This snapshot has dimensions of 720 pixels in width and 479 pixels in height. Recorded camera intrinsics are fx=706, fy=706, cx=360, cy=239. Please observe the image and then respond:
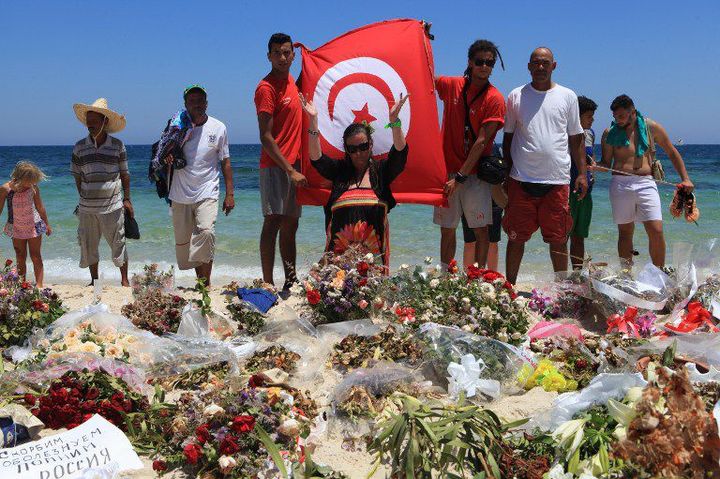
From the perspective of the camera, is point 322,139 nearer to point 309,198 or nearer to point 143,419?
point 309,198

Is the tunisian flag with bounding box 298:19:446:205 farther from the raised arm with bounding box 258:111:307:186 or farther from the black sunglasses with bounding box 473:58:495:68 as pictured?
the black sunglasses with bounding box 473:58:495:68

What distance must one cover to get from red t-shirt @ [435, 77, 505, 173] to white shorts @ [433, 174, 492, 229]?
14cm

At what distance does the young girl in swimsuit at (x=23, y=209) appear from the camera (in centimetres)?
709

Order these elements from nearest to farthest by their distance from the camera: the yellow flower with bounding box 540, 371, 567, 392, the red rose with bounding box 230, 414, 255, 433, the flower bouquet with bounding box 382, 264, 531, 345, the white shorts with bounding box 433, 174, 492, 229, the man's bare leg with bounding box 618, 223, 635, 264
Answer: the red rose with bounding box 230, 414, 255, 433
the yellow flower with bounding box 540, 371, 567, 392
the flower bouquet with bounding box 382, 264, 531, 345
the white shorts with bounding box 433, 174, 492, 229
the man's bare leg with bounding box 618, 223, 635, 264

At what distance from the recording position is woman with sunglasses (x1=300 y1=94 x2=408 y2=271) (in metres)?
5.18

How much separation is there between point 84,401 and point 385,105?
3278mm

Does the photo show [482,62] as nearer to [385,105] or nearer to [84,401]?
[385,105]

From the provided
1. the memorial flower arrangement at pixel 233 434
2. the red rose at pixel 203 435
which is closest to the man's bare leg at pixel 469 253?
the memorial flower arrangement at pixel 233 434

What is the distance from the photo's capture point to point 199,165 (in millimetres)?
6219

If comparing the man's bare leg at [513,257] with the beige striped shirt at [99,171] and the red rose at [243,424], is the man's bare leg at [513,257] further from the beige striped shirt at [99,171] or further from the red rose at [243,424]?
the beige striped shirt at [99,171]

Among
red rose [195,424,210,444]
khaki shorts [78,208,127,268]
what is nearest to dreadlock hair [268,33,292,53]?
khaki shorts [78,208,127,268]

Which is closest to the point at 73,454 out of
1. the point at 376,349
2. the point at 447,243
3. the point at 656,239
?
the point at 376,349

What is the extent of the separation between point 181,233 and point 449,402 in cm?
349

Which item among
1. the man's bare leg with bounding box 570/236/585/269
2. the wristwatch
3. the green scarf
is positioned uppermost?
the green scarf
